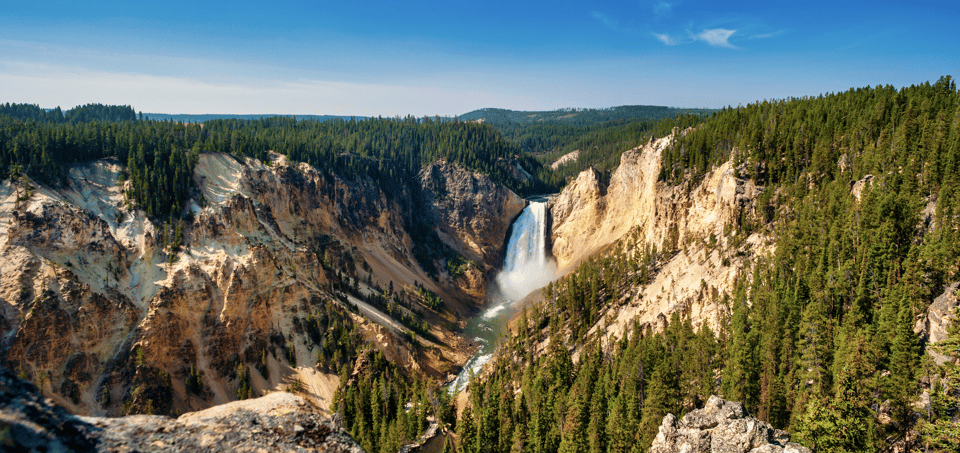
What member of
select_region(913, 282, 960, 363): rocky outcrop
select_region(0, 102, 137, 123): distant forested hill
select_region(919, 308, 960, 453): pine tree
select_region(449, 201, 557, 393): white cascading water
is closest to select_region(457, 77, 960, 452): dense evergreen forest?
select_region(919, 308, 960, 453): pine tree

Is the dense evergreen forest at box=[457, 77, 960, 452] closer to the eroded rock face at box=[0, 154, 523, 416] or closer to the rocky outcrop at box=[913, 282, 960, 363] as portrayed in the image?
the rocky outcrop at box=[913, 282, 960, 363]

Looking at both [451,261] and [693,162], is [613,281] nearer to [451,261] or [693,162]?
[693,162]

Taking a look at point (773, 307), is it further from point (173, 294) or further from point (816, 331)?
point (173, 294)

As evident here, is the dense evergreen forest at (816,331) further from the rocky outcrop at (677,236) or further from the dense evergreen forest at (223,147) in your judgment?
the dense evergreen forest at (223,147)

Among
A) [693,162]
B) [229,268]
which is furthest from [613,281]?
[229,268]

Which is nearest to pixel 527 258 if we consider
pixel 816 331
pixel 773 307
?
pixel 773 307

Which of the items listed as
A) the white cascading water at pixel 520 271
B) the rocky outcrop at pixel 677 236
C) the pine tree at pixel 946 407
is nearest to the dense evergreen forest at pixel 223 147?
the white cascading water at pixel 520 271

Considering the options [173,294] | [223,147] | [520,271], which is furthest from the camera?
[520,271]

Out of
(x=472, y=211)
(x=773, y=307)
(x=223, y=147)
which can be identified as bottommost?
(x=472, y=211)
